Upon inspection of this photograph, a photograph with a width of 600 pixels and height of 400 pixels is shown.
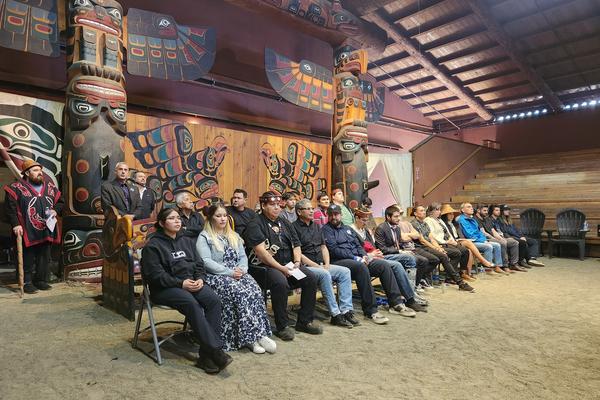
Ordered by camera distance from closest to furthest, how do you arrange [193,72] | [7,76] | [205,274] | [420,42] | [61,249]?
[205,274], [61,249], [7,76], [193,72], [420,42]

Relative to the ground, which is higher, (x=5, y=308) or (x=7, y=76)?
(x=7, y=76)

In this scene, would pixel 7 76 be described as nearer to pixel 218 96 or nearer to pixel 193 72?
pixel 193 72

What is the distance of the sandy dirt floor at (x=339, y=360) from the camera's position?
2172 mm

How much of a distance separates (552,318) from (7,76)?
744 centimetres

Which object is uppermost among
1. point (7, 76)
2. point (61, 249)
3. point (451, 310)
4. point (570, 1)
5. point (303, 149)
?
point (570, 1)

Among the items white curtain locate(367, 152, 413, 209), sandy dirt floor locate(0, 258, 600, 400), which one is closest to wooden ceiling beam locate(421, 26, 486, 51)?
white curtain locate(367, 152, 413, 209)

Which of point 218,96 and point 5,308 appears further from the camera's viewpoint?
point 218,96

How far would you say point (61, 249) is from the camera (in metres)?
4.68

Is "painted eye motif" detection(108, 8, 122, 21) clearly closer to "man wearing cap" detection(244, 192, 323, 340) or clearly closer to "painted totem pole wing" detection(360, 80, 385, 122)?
"man wearing cap" detection(244, 192, 323, 340)

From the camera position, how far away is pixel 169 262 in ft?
8.72

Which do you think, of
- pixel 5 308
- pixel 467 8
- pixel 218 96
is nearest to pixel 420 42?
pixel 467 8

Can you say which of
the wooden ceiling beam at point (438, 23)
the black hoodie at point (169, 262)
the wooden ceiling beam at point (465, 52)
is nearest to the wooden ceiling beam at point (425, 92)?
the wooden ceiling beam at point (465, 52)

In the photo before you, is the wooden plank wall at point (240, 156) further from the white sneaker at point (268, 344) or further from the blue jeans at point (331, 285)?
the white sneaker at point (268, 344)

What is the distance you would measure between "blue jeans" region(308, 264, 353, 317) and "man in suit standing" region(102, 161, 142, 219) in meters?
2.17
